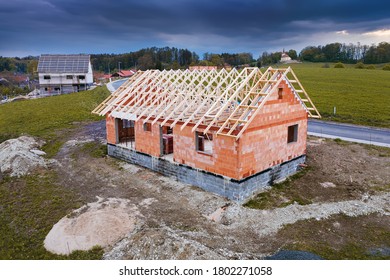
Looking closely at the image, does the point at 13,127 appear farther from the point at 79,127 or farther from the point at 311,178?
the point at 311,178

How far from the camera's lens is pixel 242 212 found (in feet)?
45.7

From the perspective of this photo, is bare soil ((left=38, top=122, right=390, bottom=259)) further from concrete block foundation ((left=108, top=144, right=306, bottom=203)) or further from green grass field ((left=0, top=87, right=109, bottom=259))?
green grass field ((left=0, top=87, right=109, bottom=259))

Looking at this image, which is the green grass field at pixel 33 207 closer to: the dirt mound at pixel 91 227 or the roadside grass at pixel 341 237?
the dirt mound at pixel 91 227

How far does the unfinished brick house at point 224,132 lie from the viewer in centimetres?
1504

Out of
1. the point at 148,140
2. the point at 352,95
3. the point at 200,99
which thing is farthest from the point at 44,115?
the point at 352,95

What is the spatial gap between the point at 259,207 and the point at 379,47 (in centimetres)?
9537

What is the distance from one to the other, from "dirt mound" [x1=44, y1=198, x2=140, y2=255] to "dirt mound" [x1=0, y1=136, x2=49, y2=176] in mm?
7493

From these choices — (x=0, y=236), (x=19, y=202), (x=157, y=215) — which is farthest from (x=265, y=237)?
(x=19, y=202)

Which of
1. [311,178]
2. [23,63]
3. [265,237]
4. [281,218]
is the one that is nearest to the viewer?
[265,237]

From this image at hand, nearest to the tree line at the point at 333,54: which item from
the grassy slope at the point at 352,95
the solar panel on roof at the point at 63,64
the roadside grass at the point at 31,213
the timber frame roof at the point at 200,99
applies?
the grassy slope at the point at 352,95

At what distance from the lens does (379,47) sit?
91625 millimetres

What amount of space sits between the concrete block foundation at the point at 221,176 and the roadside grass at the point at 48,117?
8.76 meters

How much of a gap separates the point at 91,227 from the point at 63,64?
62145 millimetres

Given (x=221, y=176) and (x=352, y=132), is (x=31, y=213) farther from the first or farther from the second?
(x=352, y=132)
